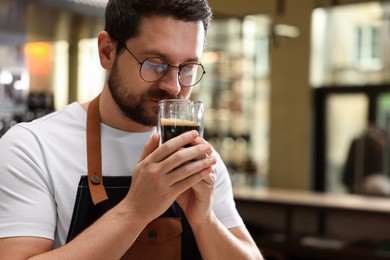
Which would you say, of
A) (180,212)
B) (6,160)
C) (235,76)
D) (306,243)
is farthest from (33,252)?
(235,76)

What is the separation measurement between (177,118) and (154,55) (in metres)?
0.17

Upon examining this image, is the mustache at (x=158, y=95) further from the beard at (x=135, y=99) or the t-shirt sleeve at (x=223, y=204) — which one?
the t-shirt sleeve at (x=223, y=204)

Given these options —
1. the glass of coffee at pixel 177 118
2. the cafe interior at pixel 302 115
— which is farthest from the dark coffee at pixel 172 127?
the cafe interior at pixel 302 115

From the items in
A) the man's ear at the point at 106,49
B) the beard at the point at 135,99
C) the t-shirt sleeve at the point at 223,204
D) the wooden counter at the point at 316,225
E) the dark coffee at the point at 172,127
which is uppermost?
the man's ear at the point at 106,49

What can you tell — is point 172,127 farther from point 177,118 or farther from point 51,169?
point 51,169

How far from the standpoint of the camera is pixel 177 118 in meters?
1.37

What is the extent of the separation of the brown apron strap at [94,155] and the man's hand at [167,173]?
0.16 m

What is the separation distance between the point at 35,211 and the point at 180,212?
1.24ft

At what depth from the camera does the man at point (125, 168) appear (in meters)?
1.32

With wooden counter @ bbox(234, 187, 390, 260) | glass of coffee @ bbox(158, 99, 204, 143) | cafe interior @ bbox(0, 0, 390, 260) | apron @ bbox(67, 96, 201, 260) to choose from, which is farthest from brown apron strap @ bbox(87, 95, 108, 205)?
wooden counter @ bbox(234, 187, 390, 260)

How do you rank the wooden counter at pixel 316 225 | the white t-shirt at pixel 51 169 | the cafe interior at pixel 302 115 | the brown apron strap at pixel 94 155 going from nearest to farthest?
the white t-shirt at pixel 51 169 → the brown apron strap at pixel 94 155 → the wooden counter at pixel 316 225 → the cafe interior at pixel 302 115

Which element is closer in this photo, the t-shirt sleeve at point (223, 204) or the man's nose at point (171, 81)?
the man's nose at point (171, 81)

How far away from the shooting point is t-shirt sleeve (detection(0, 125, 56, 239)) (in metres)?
1.36

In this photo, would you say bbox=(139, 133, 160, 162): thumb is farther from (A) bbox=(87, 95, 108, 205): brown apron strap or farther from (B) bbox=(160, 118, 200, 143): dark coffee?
(A) bbox=(87, 95, 108, 205): brown apron strap
